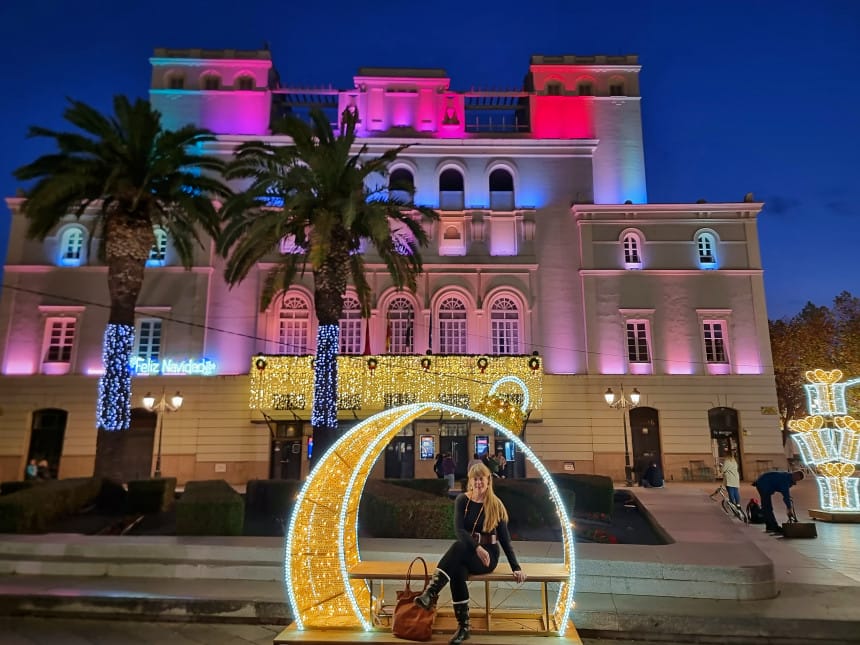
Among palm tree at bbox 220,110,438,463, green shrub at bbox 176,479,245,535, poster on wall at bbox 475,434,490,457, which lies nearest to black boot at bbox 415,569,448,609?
green shrub at bbox 176,479,245,535

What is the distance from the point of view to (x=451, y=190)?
3419 centimetres

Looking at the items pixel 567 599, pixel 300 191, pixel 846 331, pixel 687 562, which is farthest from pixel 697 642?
pixel 846 331

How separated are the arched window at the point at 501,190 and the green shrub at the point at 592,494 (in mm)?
19621

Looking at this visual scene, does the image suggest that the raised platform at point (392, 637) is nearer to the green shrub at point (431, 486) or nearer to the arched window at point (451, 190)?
the green shrub at point (431, 486)

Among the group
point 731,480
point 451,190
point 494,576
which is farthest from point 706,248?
point 494,576

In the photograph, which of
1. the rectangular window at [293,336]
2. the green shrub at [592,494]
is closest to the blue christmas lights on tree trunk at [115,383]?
the rectangular window at [293,336]

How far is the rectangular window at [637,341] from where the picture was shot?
3180cm

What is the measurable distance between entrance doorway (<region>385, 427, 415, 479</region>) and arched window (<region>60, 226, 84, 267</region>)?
18.6 metres

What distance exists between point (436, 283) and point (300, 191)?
13862 millimetres

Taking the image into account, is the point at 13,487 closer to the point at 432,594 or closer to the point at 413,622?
the point at 413,622

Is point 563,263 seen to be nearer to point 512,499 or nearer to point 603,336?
point 603,336

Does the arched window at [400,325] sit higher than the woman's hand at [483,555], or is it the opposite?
the arched window at [400,325]

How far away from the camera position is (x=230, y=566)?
11.2 meters

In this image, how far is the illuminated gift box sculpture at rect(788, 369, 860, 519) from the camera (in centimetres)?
1770
